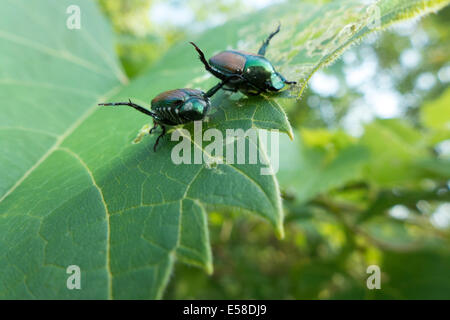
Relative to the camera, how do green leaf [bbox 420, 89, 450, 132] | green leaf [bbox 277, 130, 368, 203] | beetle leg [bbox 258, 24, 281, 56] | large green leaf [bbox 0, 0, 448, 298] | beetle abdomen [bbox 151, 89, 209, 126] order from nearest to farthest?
large green leaf [bbox 0, 0, 448, 298] < beetle abdomen [bbox 151, 89, 209, 126] < beetle leg [bbox 258, 24, 281, 56] < green leaf [bbox 277, 130, 368, 203] < green leaf [bbox 420, 89, 450, 132]

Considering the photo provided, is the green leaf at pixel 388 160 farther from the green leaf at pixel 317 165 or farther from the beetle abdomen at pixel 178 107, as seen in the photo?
the beetle abdomen at pixel 178 107

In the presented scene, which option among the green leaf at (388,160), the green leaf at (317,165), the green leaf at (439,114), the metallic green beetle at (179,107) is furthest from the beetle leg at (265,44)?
the green leaf at (439,114)

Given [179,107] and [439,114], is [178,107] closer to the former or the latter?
[179,107]

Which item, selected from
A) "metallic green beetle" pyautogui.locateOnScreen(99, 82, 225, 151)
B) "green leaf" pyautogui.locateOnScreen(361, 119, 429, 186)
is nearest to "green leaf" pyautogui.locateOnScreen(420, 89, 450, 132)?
"green leaf" pyautogui.locateOnScreen(361, 119, 429, 186)

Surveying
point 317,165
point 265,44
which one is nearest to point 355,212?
point 317,165

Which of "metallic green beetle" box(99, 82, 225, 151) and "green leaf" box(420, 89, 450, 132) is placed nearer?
"metallic green beetle" box(99, 82, 225, 151)

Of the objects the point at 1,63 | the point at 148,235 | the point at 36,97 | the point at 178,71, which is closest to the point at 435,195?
the point at 178,71

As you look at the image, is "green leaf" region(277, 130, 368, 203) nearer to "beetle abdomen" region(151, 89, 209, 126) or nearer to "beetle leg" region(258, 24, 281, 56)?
"beetle leg" region(258, 24, 281, 56)
